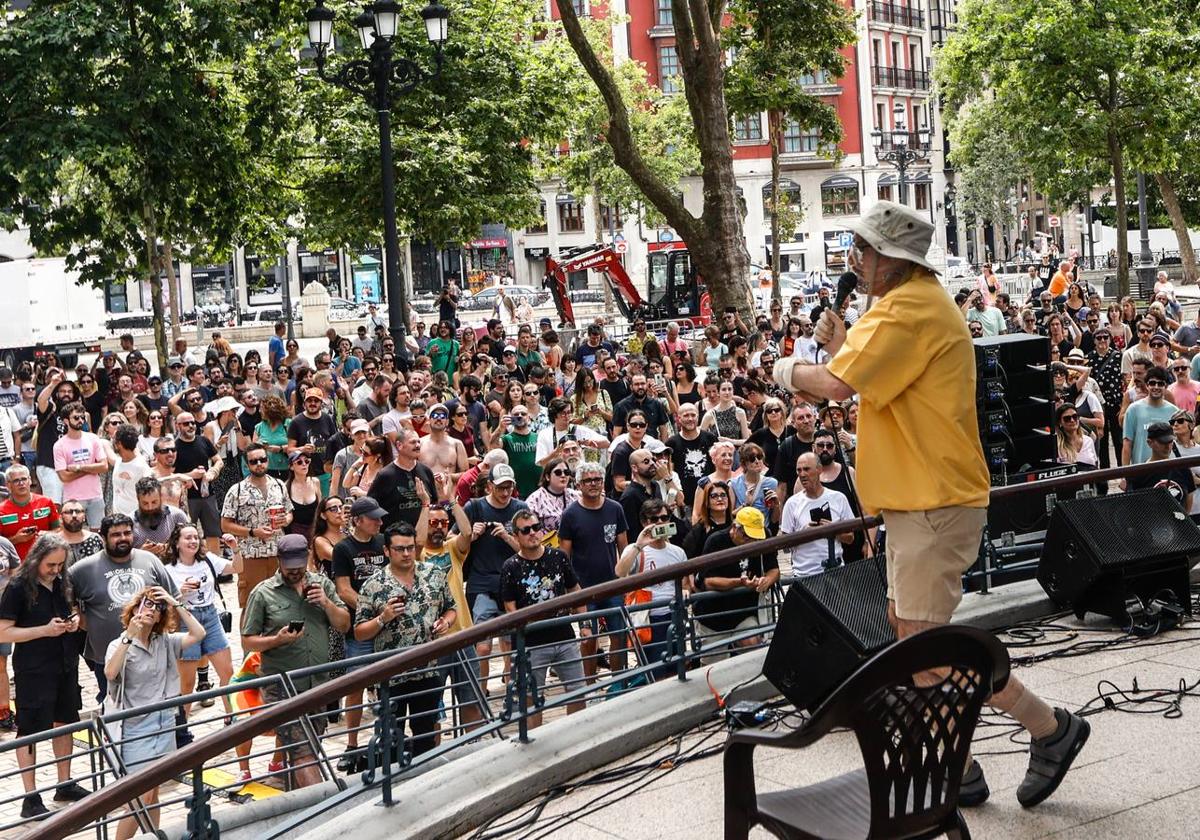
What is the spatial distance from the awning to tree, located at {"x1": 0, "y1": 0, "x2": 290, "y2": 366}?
53.0m

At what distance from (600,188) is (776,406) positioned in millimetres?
46378

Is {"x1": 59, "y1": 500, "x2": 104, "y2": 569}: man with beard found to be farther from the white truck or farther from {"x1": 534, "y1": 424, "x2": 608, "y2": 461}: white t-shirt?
the white truck

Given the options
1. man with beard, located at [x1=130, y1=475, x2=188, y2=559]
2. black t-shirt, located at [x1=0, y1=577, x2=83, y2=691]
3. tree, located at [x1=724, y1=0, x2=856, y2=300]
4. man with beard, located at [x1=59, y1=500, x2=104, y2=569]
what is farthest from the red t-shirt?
tree, located at [x1=724, y1=0, x2=856, y2=300]

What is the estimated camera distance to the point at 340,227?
110 feet

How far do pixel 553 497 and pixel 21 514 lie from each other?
3921 mm

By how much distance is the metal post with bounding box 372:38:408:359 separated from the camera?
65.1 feet

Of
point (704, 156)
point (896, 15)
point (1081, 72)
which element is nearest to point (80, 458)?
point (704, 156)

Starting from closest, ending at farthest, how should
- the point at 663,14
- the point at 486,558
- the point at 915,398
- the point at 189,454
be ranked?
the point at 915,398 < the point at 486,558 < the point at 189,454 < the point at 663,14

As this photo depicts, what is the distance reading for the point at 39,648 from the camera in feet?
30.2

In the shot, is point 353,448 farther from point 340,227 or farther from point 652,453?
point 340,227

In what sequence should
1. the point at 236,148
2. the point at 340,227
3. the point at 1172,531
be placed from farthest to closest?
the point at 340,227 → the point at 236,148 → the point at 1172,531

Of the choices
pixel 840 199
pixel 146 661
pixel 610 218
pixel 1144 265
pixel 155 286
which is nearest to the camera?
pixel 146 661

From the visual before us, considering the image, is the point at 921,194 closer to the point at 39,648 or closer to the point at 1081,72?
the point at 1081,72

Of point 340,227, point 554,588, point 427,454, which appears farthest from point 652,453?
point 340,227
